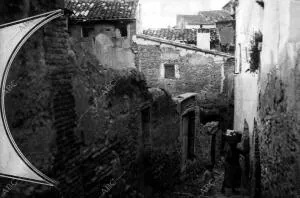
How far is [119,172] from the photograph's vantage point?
6043 mm

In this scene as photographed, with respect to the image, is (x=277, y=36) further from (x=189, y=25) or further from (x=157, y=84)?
(x=189, y=25)

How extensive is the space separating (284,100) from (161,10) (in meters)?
35.2

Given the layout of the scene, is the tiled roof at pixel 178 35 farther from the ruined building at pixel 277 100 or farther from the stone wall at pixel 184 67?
the ruined building at pixel 277 100

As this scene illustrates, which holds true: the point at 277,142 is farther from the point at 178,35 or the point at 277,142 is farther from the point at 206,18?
the point at 206,18

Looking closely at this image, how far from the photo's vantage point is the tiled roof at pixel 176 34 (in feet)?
56.5

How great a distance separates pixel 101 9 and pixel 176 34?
4.39 metres

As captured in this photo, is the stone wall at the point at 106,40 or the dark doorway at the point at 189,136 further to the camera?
the stone wall at the point at 106,40

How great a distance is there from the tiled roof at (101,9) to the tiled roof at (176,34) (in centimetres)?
228

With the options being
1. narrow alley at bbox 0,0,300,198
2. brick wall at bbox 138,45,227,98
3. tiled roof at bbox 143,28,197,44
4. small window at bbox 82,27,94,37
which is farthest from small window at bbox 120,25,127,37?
narrow alley at bbox 0,0,300,198

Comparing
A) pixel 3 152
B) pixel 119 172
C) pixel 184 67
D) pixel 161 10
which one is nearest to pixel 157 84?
pixel 184 67

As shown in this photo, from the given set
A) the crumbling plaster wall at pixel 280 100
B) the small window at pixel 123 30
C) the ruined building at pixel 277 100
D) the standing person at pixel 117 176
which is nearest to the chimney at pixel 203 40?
the small window at pixel 123 30

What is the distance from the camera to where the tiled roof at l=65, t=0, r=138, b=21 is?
14.5 m

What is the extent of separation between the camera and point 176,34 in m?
17.7

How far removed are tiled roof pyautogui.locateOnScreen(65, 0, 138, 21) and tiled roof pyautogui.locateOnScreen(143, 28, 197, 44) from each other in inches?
89.9
